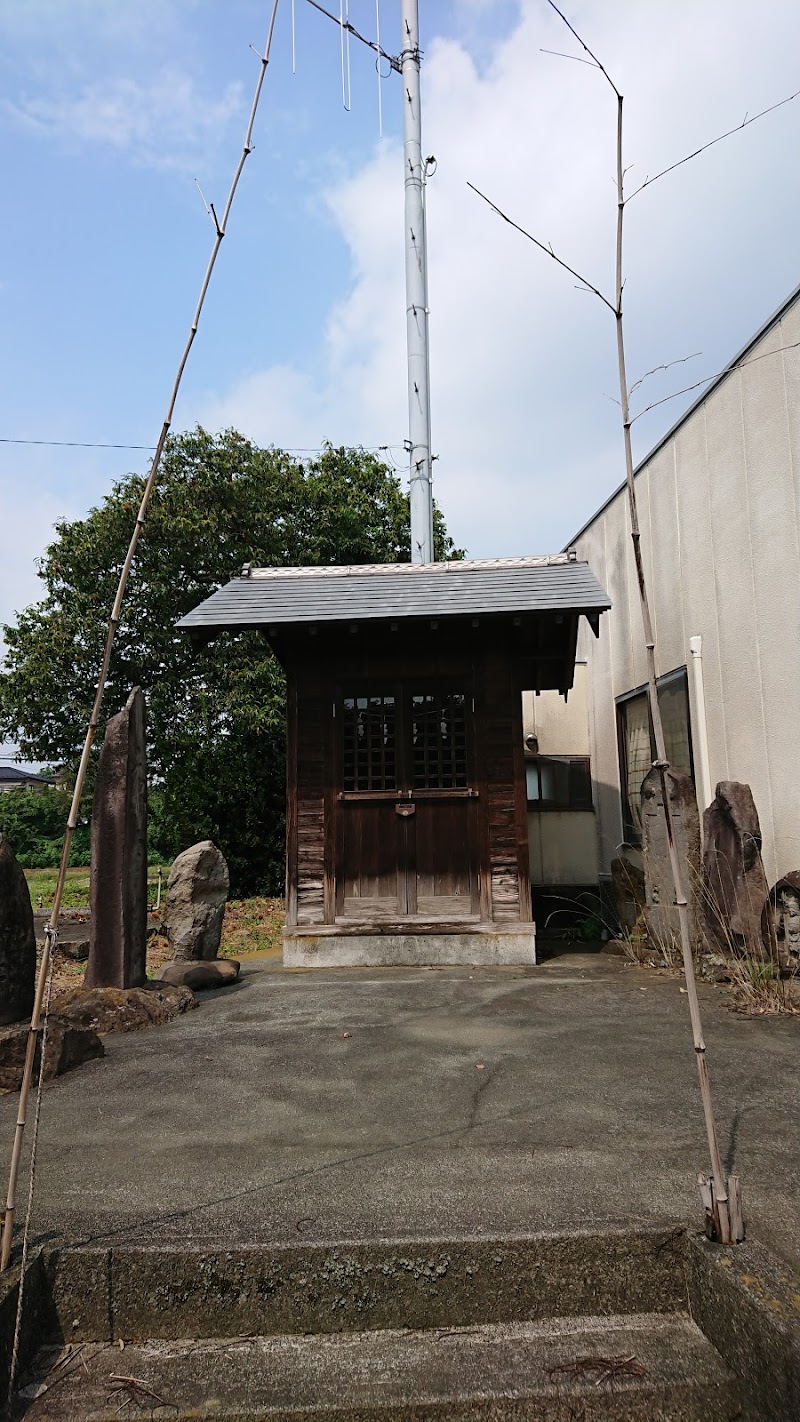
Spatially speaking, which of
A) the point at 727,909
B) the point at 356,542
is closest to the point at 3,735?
the point at 356,542

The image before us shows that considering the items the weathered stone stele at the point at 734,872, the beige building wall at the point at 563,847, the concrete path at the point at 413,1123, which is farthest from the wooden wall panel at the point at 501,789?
the beige building wall at the point at 563,847

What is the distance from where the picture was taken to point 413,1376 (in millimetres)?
1970

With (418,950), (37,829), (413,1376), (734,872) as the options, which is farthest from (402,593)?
(37,829)

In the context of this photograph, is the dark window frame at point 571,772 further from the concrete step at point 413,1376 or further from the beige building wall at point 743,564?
the concrete step at point 413,1376

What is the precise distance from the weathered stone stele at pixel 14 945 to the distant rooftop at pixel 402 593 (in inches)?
116

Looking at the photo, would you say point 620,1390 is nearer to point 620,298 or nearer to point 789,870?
point 620,298

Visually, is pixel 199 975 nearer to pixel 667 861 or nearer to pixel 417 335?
pixel 667 861

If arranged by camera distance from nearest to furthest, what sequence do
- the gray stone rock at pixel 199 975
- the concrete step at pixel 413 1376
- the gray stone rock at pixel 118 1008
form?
the concrete step at pixel 413 1376 → the gray stone rock at pixel 118 1008 → the gray stone rock at pixel 199 975

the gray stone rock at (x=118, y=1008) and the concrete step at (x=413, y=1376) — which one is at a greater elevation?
the gray stone rock at (x=118, y=1008)

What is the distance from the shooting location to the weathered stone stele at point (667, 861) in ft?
21.6

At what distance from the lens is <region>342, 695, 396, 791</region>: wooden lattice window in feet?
25.1

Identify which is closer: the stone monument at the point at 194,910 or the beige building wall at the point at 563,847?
the stone monument at the point at 194,910

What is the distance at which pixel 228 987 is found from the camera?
21.5 ft

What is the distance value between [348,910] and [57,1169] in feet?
15.4
